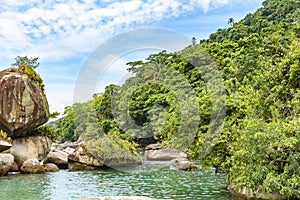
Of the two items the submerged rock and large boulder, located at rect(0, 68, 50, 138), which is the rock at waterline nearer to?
the submerged rock

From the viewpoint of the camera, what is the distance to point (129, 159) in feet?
70.4

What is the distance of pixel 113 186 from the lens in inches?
520

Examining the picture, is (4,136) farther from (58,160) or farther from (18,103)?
(58,160)

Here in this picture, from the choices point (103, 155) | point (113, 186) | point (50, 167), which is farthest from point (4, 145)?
point (113, 186)

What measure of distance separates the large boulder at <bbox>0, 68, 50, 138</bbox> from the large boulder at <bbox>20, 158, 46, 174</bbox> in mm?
1803

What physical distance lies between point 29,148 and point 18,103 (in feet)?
7.70

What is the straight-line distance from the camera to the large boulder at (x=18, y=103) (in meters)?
18.0

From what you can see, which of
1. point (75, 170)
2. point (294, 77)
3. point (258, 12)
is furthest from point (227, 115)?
point (258, 12)

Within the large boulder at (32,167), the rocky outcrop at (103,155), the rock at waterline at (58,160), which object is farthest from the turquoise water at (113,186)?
the rock at waterline at (58,160)

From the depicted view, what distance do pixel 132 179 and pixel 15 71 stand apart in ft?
27.2

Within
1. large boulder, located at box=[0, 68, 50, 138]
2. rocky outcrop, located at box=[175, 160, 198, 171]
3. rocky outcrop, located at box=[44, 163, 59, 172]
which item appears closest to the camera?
large boulder, located at box=[0, 68, 50, 138]

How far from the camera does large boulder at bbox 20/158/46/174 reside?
Answer: 1730 centimetres

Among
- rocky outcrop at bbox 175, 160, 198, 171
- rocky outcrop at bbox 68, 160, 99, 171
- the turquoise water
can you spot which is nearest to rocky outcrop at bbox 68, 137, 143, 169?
rocky outcrop at bbox 68, 160, 99, 171

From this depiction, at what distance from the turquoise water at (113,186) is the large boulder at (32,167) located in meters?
0.73
